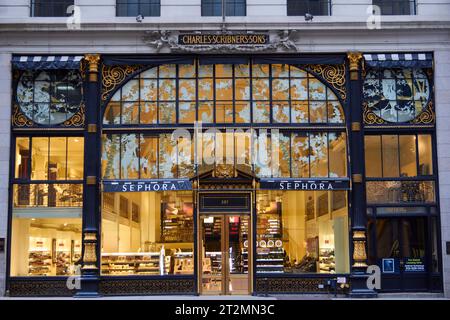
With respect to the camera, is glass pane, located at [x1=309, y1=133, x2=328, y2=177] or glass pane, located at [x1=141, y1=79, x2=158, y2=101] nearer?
glass pane, located at [x1=309, y1=133, x2=328, y2=177]

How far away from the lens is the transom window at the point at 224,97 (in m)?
20.5

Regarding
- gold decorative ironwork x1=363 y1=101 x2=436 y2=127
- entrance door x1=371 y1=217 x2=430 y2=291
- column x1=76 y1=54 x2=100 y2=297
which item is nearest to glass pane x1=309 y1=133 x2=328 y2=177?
gold decorative ironwork x1=363 y1=101 x2=436 y2=127

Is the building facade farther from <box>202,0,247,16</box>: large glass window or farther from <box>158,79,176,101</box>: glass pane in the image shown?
<box>202,0,247,16</box>: large glass window

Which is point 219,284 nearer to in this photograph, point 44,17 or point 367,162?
point 367,162

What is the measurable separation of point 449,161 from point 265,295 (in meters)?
7.33

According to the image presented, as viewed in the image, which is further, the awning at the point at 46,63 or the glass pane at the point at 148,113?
the glass pane at the point at 148,113

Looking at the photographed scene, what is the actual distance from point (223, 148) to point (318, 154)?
310 cm

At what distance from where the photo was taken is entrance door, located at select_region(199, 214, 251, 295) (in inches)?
781

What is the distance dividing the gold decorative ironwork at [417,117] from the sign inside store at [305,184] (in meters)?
2.25

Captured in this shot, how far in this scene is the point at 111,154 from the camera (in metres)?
20.3

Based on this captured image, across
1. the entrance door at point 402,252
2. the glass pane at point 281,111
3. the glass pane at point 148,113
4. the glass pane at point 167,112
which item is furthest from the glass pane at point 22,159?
the entrance door at point 402,252

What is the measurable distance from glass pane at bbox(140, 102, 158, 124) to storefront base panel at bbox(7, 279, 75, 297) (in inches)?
225

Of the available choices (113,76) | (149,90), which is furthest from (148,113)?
(113,76)

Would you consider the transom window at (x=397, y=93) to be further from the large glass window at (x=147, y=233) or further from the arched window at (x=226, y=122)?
the large glass window at (x=147, y=233)
